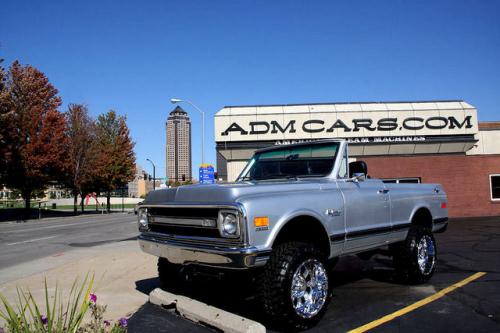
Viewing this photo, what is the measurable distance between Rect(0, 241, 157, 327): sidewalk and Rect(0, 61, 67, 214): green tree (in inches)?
902

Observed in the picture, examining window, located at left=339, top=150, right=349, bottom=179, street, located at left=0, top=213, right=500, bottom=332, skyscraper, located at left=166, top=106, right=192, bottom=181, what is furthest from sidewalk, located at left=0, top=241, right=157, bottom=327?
skyscraper, located at left=166, top=106, right=192, bottom=181

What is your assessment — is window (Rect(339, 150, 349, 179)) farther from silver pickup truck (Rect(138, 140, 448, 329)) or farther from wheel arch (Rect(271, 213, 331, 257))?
wheel arch (Rect(271, 213, 331, 257))

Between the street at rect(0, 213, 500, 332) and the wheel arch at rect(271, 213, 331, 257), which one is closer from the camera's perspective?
the wheel arch at rect(271, 213, 331, 257)

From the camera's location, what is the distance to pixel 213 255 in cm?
381

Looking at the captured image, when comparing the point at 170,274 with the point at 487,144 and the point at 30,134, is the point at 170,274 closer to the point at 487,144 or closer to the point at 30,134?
the point at 487,144

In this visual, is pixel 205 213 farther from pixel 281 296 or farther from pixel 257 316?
pixel 257 316

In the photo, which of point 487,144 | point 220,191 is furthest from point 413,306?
point 487,144

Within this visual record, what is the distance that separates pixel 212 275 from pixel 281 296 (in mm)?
713

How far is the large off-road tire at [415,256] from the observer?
586 cm

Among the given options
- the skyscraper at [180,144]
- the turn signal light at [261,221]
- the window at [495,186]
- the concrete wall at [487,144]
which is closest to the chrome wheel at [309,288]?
the turn signal light at [261,221]

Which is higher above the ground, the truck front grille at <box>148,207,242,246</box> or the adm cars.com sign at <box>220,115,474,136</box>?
the adm cars.com sign at <box>220,115,474,136</box>

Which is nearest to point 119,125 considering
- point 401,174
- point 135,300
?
point 401,174

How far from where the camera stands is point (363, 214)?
200 inches

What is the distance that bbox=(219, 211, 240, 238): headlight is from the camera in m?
3.74
